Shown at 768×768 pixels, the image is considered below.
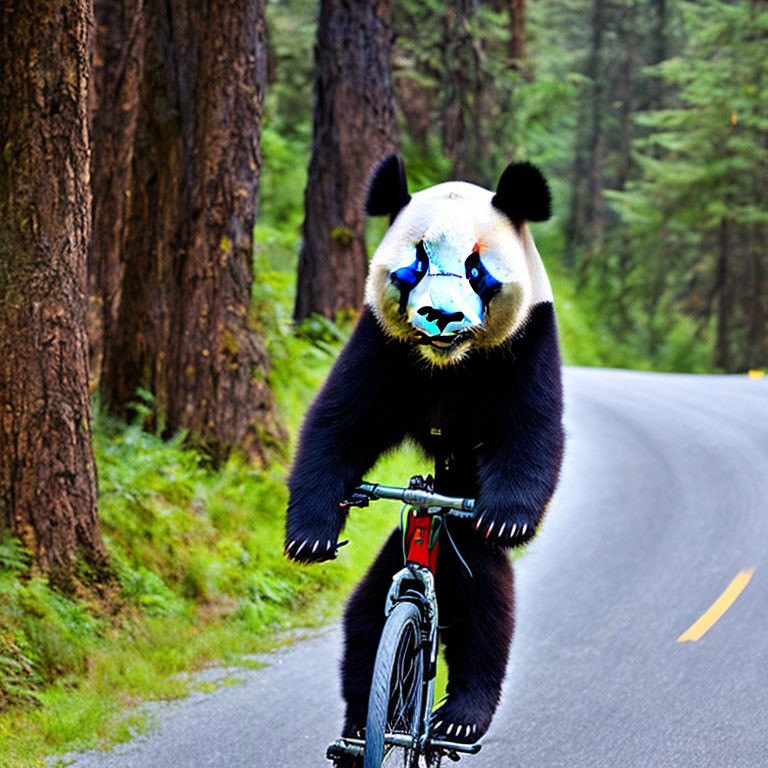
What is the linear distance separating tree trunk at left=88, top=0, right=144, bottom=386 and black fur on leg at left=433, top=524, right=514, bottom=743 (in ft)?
17.7

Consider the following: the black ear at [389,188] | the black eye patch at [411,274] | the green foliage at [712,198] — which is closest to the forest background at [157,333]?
the black eye patch at [411,274]

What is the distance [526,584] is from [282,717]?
3.06 meters

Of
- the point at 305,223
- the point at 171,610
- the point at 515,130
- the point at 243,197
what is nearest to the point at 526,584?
the point at 171,610

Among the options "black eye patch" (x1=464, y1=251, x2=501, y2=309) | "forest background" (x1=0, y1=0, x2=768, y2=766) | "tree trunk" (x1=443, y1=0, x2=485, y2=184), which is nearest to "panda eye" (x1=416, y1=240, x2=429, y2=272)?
"black eye patch" (x1=464, y1=251, x2=501, y2=309)

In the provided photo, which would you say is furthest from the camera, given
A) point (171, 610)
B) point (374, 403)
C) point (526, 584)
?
point (526, 584)

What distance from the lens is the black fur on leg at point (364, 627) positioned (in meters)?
4.06

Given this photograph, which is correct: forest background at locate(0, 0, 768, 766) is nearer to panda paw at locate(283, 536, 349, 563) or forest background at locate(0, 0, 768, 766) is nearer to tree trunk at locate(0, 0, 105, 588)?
tree trunk at locate(0, 0, 105, 588)

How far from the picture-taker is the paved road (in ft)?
16.4

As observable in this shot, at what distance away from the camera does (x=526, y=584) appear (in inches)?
316

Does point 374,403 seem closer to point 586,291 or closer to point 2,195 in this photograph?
point 2,195

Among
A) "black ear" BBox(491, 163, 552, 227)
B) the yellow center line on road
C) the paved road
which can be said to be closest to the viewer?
"black ear" BBox(491, 163, 552, 227)

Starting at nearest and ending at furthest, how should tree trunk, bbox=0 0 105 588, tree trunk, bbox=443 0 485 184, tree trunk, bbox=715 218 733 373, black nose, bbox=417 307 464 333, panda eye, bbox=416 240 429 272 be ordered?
black nose, bbox=417 307 464 333, panda eye, bbox=416 240 429 272, tree trunk, bbox=0 0 105 588, tree trunk, bbox=443 0 485 184, tree trunk, bbox=715 218 733 373

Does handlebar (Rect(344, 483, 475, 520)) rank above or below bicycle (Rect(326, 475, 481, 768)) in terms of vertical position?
above

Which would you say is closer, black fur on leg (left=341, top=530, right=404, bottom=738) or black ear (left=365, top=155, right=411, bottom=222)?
black ear (left=365, top=155, right=411, bottom=222)
